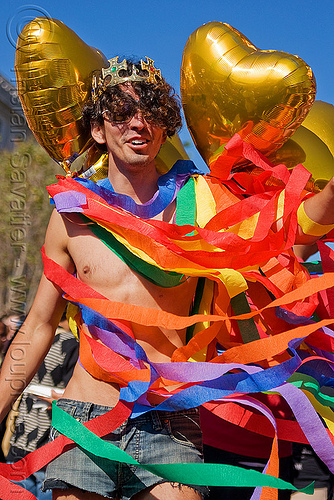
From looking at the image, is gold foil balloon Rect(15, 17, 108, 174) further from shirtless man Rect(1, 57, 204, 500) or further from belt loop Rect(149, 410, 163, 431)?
belt loop Rect(149, 410, 163, 431)

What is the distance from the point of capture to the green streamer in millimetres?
1812

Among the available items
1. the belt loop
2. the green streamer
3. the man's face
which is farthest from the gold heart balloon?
the green streamer

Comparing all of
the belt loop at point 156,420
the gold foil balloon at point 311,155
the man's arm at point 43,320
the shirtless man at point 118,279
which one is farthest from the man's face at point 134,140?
the belt loop at point 156,420

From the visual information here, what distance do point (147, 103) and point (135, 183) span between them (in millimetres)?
300

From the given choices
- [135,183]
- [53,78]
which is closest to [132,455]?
[135,183]

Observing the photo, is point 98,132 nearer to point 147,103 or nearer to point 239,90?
point 147,103

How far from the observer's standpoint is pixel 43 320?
2270mm

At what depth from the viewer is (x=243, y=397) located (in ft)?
6.62

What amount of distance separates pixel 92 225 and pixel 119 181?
0.22 metres

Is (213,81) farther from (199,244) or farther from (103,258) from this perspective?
(103,258)

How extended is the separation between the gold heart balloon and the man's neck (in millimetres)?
303

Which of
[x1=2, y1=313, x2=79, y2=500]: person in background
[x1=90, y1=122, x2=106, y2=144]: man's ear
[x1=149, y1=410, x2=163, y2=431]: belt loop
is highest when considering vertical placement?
[x1=90, y1=122, x2=106, y2=144]: man's ear

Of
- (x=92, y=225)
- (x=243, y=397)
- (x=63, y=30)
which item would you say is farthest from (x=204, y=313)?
(x=63, y=30)

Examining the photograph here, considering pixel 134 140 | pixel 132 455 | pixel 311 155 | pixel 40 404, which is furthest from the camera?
pixel 40 404
